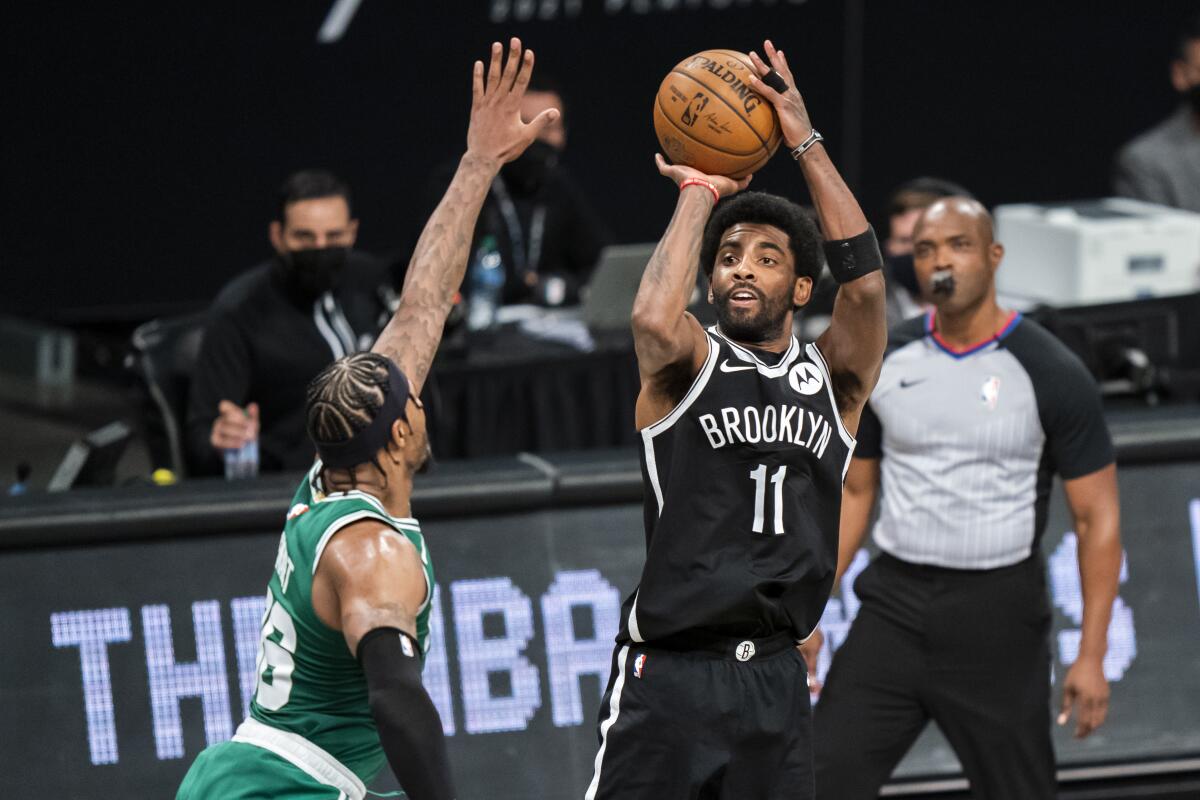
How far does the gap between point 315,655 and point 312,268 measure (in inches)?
133

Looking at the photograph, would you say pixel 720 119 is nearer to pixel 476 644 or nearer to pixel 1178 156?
pixel 476 644

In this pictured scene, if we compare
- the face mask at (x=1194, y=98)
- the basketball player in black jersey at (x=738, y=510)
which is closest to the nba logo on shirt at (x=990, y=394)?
the basketball player in black jersey at (x=738, y=510)

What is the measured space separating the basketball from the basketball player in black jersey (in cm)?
4

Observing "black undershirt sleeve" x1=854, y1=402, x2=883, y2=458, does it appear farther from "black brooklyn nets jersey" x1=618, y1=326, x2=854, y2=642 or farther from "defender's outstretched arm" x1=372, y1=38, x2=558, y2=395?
"defender's outstretched arm" x1=372, y1=38, x2=558, y2=395

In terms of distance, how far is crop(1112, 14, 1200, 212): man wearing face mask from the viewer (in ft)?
31.6

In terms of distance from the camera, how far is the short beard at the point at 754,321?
4.25m

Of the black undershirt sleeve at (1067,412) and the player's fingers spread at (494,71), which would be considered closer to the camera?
the player's fingers spread at (494,71)

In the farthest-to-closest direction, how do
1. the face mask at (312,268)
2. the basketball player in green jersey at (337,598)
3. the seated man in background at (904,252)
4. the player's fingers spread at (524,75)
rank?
the seated man in background at (904,252)
the face mask at (312,268)
the player's fingers spread at (524,75)
the basketball player in green jersey at (337,598)

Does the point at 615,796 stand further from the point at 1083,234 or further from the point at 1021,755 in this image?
the point at 1083,234

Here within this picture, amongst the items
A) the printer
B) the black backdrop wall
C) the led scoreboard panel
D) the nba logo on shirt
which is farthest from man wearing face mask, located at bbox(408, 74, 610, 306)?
the nba logo on shirt

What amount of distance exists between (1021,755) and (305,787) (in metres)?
2.22

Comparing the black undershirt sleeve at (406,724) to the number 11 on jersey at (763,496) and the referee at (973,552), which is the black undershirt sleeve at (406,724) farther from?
the referee at (973,552)

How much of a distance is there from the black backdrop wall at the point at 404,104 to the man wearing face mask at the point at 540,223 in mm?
2674

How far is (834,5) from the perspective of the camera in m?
13.1
